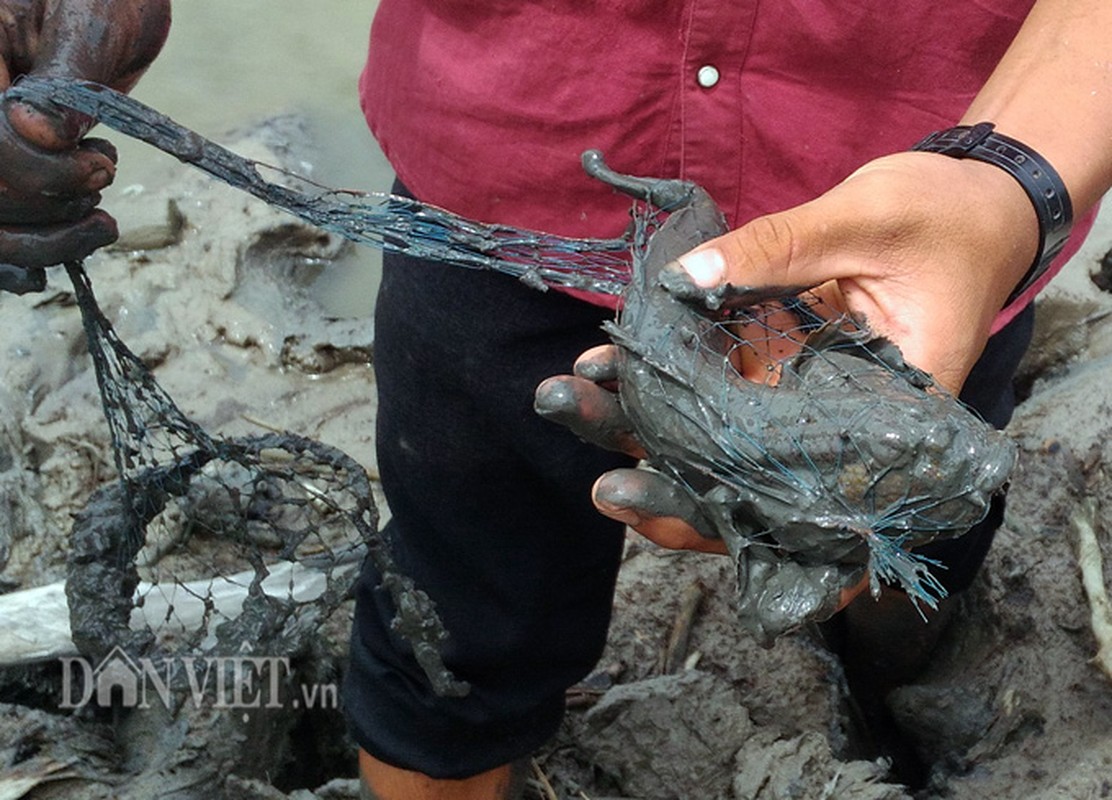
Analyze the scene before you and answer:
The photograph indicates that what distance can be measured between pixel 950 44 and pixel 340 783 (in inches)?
78.2

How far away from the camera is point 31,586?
2850 mm

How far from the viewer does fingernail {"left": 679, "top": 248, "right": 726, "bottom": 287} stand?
1.39 meters

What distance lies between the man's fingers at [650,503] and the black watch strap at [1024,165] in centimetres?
58

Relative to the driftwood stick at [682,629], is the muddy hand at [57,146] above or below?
above

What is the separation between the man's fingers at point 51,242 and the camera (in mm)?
1638

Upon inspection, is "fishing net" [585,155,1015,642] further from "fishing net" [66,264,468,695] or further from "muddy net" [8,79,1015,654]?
"fishing net" [66,264,468,695]

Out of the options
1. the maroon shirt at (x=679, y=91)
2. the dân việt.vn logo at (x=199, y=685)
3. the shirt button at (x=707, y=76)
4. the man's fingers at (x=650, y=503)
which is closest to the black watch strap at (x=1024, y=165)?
the maroon shirt at (x=679, y=91)

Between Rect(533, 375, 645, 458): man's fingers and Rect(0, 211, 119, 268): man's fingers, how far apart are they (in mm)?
724

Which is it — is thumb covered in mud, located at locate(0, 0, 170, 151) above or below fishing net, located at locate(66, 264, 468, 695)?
above

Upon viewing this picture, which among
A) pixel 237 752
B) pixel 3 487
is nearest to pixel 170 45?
pixel 3 487

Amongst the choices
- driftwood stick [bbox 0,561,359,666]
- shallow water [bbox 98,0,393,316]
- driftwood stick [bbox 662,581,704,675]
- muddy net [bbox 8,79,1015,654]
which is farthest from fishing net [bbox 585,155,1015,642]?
shallow water [bbox 98,0,393,316]

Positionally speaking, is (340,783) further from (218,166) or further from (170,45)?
(170,45)

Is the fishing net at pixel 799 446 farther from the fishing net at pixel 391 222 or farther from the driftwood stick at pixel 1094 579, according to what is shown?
the driftwood stick at pixel 1094 579

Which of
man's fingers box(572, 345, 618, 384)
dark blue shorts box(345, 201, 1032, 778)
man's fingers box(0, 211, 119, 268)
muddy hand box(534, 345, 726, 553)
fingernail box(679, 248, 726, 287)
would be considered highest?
fingernail box(679, 248, 726, 287)
